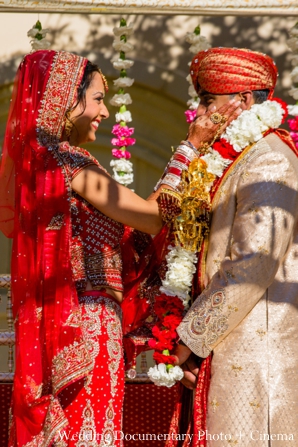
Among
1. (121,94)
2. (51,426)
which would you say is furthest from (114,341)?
(121,94)

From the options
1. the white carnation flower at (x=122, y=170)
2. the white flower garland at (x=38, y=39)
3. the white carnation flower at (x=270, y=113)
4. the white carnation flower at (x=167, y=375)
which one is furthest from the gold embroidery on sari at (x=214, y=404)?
the white flower garland at (x=38, y=39)

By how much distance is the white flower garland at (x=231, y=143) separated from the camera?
12.7 feet

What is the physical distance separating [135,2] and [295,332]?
2182mm

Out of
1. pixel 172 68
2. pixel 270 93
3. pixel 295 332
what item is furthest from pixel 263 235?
pixel 172 68

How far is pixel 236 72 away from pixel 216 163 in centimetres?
41

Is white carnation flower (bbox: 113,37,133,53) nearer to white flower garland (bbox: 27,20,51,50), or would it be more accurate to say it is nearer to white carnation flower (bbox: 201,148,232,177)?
white flower garland (bbox: 27,20,51,50)

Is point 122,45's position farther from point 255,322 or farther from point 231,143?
point 255,322

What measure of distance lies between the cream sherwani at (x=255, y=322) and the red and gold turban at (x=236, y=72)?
1.31 feet

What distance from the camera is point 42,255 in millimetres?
3859

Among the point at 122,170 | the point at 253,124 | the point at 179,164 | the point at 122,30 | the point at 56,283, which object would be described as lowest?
the point at 56,283

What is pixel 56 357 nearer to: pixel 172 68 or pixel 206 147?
pixel 206 147

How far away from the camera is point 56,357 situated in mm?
3752

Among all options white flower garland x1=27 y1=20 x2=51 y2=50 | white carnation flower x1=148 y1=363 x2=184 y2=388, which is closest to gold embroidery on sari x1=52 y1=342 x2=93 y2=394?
white carnation flower x1=148 y1=363 x2=184 y2=388

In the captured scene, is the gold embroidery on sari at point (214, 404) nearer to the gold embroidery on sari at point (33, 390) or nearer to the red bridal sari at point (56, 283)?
the red bridal sari at point (56, 283)
